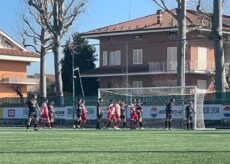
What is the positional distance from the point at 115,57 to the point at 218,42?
28083 mm

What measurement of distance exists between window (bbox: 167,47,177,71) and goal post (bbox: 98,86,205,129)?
781 inches

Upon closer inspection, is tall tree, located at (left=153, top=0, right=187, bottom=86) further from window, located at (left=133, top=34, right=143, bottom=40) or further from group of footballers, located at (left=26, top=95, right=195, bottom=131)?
window, located at (left=133, top=34, right=143, bottom=40)

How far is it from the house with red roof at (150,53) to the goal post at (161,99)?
18.4m

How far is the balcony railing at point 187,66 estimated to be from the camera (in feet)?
211

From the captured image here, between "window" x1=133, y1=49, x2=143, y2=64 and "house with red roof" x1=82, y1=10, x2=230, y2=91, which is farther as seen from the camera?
"window" x1=133, y1=49, x2=143, y2=64

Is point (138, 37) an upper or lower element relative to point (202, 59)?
upper

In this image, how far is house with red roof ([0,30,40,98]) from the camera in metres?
70.3

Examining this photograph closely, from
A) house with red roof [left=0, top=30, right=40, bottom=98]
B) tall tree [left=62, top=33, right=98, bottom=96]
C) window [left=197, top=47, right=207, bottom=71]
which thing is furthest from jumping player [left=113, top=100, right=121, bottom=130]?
tall tree [left=62, top=33, right=98, bottom=96]

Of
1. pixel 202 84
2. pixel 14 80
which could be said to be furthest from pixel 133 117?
pixel 14 80

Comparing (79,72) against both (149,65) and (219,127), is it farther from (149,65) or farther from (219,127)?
(219,127)

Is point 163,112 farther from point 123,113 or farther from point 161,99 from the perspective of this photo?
point 123,113

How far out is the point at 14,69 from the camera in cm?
7250

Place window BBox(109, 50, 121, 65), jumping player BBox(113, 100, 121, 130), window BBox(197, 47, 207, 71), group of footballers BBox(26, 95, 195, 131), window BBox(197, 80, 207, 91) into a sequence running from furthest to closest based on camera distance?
window BBox(109, 50, 121, 65) → window BBox(197, 80, 207, 91) → window BBox(197, 47, 207, 71) → jumping player BBox(113, 100, 121, 130) → group of footballers BBox(26, 95, 195, 131)

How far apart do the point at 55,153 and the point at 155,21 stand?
55.6 meters
